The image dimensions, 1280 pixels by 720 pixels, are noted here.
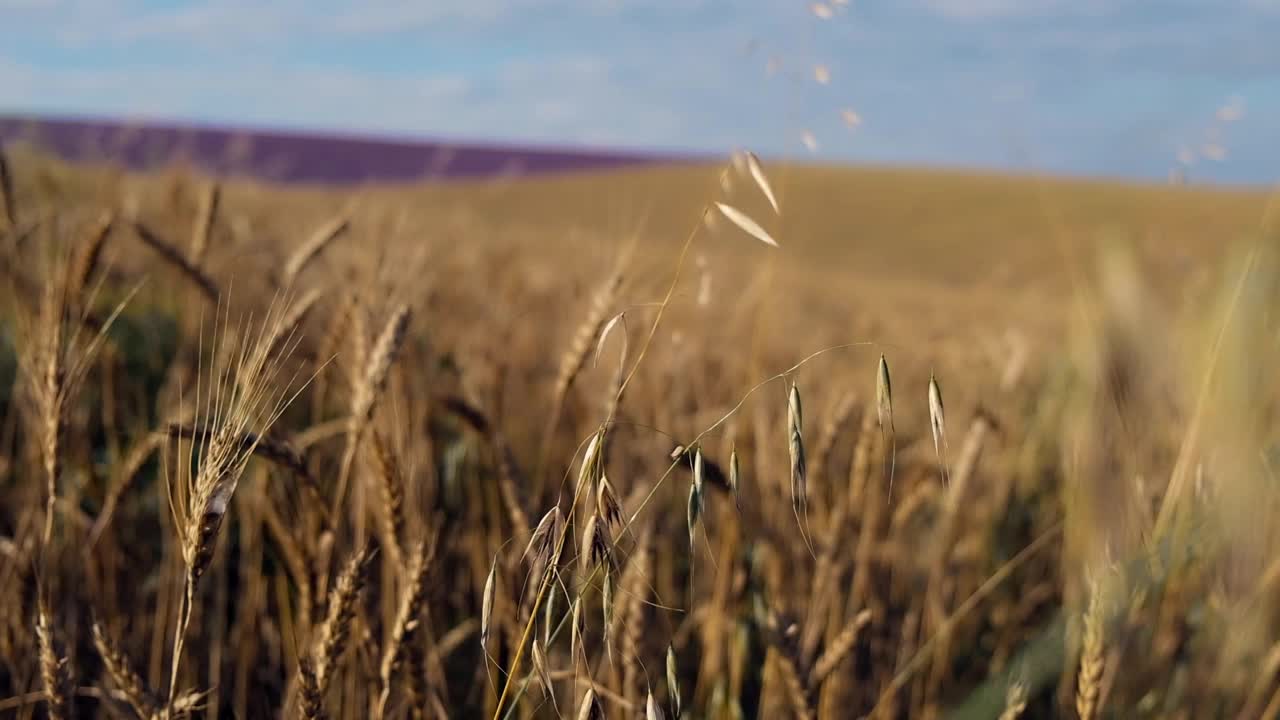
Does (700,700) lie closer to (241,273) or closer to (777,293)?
(777,293)

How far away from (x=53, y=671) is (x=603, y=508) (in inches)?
16.6

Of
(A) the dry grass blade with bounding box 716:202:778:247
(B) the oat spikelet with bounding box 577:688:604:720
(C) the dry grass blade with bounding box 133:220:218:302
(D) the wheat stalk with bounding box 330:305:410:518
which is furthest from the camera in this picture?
(C) the dry grass blade with bounding box 133:220:218:302

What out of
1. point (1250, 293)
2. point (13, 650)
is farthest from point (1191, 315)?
point (13, 650)

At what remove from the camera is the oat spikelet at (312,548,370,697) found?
A: 0.73 m

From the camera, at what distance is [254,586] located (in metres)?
1.39

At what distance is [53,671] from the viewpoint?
73 cm

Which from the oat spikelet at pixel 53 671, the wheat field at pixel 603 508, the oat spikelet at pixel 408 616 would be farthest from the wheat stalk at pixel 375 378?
the oat spikelet at pixel 53 671

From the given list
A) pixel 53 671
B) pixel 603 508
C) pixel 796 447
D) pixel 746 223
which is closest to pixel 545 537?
pixel 603 508

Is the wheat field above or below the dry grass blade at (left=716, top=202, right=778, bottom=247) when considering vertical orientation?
below

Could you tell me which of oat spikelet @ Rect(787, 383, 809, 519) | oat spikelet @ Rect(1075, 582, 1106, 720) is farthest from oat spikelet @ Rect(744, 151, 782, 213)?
oat spikelet @ Rect(1075, 582, 1106, 720)

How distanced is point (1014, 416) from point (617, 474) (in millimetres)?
1354

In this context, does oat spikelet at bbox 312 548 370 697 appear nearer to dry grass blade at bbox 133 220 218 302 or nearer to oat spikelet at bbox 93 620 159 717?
oat spikelet at bbox 93 620 159 717

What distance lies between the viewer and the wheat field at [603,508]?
79 centimetres

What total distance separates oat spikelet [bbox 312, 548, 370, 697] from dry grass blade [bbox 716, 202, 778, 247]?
0.36 meters
